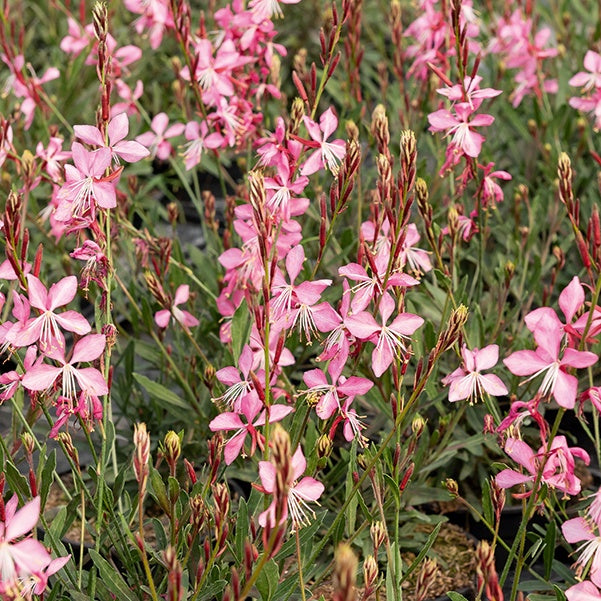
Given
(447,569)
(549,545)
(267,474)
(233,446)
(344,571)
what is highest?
(344,571)

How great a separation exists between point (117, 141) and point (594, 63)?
138 centimetres

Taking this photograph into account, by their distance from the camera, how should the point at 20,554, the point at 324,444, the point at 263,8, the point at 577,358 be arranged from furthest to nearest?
1. the point at 263,8
2. the point at 324,444
3. the point at 577,358
4. the point at 20,554

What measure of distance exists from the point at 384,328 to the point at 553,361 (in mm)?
279

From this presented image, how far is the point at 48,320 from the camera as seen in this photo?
1.44 meters

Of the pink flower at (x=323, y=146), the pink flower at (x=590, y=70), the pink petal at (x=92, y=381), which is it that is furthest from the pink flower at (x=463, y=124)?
the pink petal at (x=92, y=381)

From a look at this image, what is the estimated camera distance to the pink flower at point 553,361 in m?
1.26

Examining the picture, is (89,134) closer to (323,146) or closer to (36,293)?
(36,293)

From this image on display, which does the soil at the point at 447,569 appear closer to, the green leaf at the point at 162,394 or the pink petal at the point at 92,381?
the green leaf at the point at 162,394

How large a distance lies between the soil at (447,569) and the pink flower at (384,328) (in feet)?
2.20

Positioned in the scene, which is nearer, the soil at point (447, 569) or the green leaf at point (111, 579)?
the green leaf at point (111, 579)

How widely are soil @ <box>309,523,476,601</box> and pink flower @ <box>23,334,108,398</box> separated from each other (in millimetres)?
736

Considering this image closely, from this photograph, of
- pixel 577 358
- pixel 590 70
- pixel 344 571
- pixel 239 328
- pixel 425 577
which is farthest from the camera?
pixel 590 70

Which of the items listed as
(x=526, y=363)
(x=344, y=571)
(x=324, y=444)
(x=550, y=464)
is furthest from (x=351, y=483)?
(x=344, y=571)

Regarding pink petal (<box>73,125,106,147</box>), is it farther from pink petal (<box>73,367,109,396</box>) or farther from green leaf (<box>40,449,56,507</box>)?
green leaf (<box>40,449,56,507</box>)
